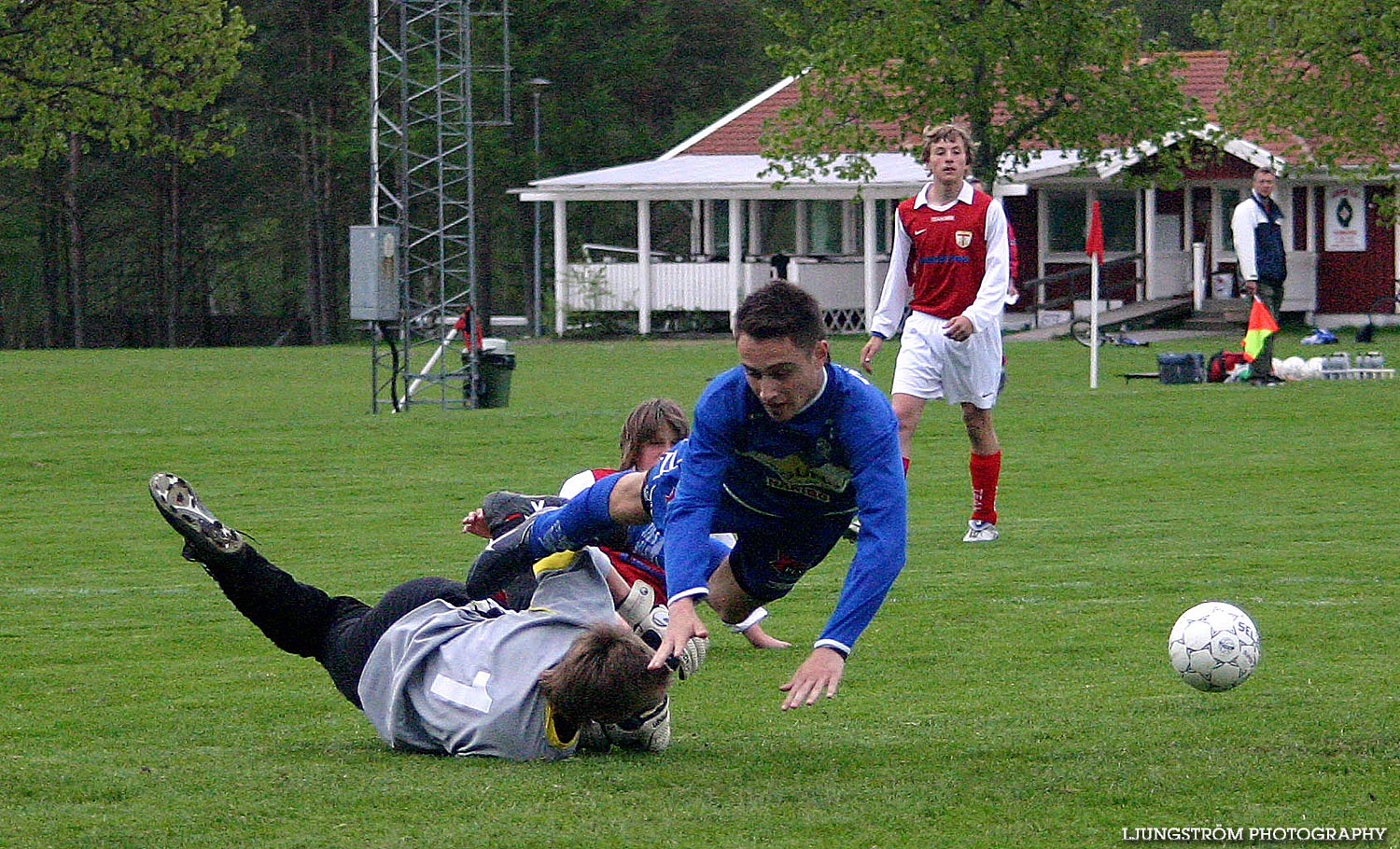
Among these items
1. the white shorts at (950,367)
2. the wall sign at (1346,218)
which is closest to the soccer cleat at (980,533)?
the white shorts at (950,367)

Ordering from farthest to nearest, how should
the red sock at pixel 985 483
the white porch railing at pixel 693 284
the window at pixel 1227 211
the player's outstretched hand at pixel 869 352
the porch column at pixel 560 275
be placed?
the porch column at pixel 560 275
the white porch railing at pixel 693 284
the window at pixel 1227 211
the red sock at pixel 985 483
the player's outstretched hand at pixel 869 352

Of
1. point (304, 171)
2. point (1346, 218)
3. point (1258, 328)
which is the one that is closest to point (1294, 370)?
point (1258, 328)

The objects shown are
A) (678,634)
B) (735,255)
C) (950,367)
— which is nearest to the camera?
(678,634)

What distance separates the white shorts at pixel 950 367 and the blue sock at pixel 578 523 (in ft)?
14.1

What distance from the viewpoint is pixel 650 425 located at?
666 cm

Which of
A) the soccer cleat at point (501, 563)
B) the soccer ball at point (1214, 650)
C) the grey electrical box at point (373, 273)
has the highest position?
the grey electrical box at point (373, 273)

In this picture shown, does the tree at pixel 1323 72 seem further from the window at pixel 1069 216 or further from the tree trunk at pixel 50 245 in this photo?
the tree trunk at pixel 50 245

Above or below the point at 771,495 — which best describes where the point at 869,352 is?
above

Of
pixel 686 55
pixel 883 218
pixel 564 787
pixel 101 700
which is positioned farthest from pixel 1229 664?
pixel 686 55

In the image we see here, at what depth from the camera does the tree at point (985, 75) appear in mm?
30234

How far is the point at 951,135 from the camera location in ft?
31.6

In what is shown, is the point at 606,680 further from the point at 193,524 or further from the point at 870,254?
the point at 870,254

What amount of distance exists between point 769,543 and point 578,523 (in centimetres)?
62

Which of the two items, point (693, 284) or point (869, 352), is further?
point (693, 284)
